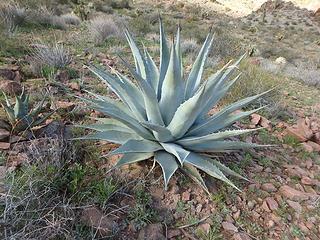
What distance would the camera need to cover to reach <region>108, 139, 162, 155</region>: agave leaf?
2139 mm

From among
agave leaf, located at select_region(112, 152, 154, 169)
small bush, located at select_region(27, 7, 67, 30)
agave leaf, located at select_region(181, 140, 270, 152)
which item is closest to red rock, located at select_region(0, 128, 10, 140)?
agave leaf, located at select_region(112, 152, 154, 169)

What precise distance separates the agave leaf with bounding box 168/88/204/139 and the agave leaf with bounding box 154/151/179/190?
16 cm

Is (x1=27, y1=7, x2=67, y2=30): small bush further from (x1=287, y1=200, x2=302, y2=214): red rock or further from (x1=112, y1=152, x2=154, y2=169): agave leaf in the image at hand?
(x1=287, y1=200, x2=302, y2=214): red rock

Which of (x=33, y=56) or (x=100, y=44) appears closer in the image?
(x=33, y=56)

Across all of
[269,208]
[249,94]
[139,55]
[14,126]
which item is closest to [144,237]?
[269,208]

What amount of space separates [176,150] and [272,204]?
35.3 inches

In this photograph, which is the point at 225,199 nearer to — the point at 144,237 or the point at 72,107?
the point at 144,237

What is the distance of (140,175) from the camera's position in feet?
7.90

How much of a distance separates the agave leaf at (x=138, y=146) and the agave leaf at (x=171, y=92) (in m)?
0.24

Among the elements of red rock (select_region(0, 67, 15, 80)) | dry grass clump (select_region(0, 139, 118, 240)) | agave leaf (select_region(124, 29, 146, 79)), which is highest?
agave leaf (select_region(124, 29, 146, 79))

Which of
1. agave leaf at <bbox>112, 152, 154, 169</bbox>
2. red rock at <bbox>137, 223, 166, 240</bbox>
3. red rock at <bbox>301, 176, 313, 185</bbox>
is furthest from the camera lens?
red rock at <bbox>301, 176, 313, 185</bbox>

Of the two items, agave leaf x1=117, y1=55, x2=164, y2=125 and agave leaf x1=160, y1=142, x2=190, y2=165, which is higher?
agave leaf x1=117, y1=55, x2=164, y2=125

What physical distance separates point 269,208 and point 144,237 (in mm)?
1011

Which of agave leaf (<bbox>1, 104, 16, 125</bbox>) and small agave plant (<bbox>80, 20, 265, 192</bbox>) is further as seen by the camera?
agave leaf (<bbox>1, 104, 16, 125</bbox>)
